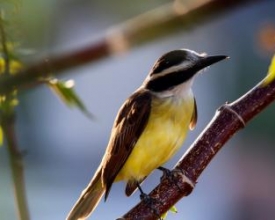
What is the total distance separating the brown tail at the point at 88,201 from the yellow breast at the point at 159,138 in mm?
64

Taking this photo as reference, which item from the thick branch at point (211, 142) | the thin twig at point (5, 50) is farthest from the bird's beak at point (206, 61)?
the thin twig at point (5, 50)

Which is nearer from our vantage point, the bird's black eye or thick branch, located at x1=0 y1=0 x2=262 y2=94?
thick branch, located at x1=0 y1=0 x2=262 y2=94

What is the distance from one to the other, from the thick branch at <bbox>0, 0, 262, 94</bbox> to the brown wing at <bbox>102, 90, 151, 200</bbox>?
20cm

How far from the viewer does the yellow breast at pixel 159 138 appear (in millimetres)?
2328

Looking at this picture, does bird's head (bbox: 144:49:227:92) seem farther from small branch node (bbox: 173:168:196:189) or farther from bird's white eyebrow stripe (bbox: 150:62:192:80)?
small branch node (bbox: 173:168:196:189)

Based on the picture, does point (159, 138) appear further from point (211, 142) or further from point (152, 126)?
point (211, 142)

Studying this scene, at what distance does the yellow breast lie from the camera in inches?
91.7

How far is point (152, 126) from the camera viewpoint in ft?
7.79

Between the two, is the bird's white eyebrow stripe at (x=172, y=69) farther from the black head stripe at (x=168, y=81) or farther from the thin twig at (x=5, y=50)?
the thin twig at (x=5, y=50)

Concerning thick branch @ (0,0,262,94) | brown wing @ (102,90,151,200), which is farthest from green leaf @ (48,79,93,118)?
brown wing @ (102,90,151,200)

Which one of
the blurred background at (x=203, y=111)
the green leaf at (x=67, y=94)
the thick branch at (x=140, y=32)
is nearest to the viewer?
the green leaf at (x=67, y=94)

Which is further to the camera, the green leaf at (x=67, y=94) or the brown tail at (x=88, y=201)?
the brown tail at (x=88, y=201)

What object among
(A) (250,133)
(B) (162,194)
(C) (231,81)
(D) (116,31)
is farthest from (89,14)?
(B) (162,194)

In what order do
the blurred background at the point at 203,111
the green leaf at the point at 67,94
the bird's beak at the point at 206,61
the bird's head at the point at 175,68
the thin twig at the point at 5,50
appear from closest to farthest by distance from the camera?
the thin twig at the point at 5,50 → the green leaf at the point at 67,94 → the bird's beak at the point at 206,61 → the bird's head at the point at 175,68 → the blurred background at the point at 203,111
